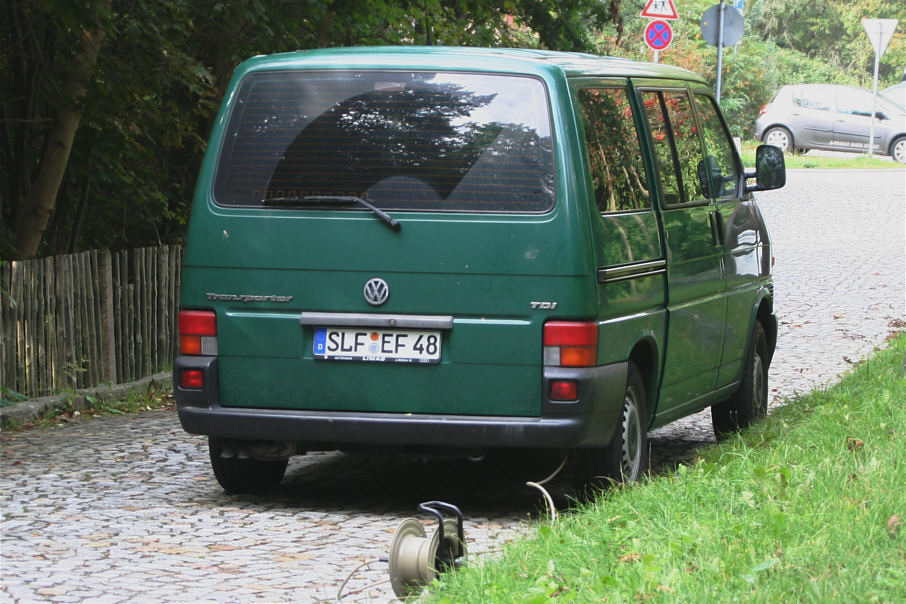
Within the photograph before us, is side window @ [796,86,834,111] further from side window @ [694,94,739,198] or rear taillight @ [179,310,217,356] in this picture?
rear taillight @ [179,310,217,356]

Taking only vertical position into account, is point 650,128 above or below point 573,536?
above

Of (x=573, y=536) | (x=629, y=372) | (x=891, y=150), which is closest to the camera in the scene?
(x=573, y=536)

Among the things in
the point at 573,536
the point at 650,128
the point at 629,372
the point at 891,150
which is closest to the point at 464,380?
the point at 629,372

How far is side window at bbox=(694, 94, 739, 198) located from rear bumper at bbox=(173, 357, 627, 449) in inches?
81.8

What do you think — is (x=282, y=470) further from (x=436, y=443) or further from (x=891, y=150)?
(x=891, y=150)

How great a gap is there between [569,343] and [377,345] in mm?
819

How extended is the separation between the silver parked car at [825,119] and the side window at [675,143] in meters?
28.0

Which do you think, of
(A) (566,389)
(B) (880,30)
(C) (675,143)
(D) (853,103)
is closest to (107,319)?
(C) (675,143)

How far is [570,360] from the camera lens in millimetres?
6562

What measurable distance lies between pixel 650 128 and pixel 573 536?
2.84 m

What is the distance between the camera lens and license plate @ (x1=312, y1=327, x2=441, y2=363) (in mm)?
6672

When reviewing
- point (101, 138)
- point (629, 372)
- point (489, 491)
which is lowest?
point (489, 491)

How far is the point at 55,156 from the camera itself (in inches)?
487

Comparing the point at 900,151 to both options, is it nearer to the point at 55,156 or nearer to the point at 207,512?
the point at 55,156
